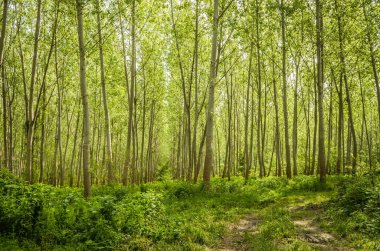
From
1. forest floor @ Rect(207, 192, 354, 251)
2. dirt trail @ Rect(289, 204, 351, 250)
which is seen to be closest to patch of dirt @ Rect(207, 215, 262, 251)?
forest floor @ Rect(207, 192, 354, 251)

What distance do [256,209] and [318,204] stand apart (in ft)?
7.21

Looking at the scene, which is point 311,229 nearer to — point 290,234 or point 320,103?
point 290,234

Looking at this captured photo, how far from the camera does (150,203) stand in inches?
309

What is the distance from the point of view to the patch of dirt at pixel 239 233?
6520 millimetres

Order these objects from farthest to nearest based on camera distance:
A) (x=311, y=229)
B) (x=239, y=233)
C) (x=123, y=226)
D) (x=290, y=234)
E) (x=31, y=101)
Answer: (x=31, y=101)
(x=239, y=233)
(x=311, y=229)
(x=290, y=234)
(x=123, y=226)

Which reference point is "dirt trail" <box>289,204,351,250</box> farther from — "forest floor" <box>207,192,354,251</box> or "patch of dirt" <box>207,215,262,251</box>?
"patch of dirt" <box>207,215,262,251</box>

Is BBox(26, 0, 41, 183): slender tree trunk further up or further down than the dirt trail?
further up

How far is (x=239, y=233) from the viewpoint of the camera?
25.0 feet

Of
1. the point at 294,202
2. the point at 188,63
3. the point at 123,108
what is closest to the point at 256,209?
the point at 294,202

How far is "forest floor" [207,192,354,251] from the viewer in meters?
6.08

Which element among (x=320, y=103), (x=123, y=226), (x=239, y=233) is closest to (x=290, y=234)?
(x=239, y=233)

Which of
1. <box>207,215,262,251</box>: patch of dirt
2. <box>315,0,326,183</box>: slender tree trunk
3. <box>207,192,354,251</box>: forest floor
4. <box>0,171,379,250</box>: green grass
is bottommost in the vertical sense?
<box>207,215,262,251</box>: patch of dirt

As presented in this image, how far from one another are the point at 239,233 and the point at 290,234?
1.36m

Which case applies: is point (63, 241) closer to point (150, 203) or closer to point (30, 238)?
point (30, 238)
